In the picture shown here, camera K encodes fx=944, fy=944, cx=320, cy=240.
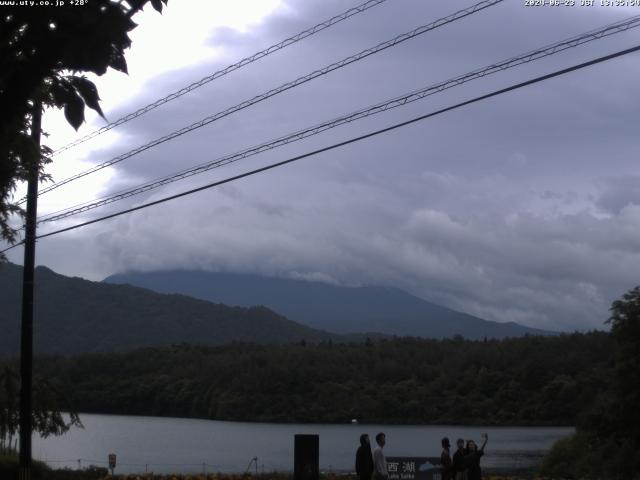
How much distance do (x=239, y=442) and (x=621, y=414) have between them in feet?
154

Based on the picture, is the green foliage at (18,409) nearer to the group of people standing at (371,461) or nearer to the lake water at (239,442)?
the group of people standing at (371,461)

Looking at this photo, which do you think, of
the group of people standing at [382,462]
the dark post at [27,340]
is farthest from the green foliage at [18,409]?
the group of people standing at [382,462]

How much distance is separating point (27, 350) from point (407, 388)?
7224cm

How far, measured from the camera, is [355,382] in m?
93.5

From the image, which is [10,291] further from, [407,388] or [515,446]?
[515,446]

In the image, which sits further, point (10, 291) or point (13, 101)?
point (10, 291)

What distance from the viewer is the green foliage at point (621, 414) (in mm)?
28859

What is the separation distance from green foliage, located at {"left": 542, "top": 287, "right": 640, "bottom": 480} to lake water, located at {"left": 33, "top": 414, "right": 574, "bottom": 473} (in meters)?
12.3

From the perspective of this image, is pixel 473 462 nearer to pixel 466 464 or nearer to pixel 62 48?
pixel 466 464

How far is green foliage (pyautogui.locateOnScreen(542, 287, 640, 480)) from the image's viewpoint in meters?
28.9

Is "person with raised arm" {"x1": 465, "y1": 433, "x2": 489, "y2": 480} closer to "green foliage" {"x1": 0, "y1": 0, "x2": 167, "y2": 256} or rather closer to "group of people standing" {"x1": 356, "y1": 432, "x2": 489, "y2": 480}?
"group of people standing" {"x1": 356, "y1": 432, "x2": 489, "y2": 480}

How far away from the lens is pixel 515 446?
207ft

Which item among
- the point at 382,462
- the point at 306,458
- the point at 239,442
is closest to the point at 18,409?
the point at 306,458

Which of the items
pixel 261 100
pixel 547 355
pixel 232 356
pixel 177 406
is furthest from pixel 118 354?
pixel 261 100
